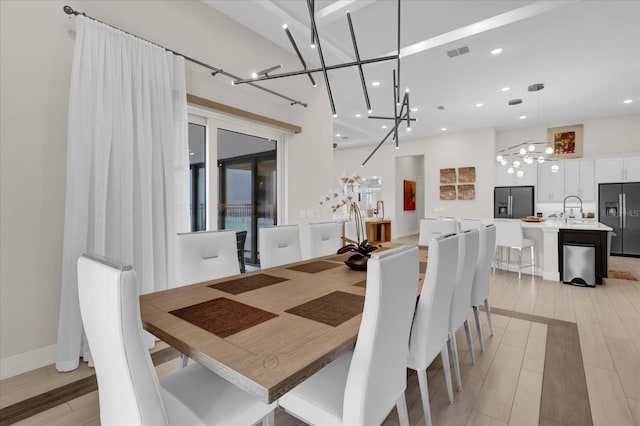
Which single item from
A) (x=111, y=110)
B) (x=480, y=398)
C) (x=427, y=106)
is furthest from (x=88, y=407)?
(x=427, y=106)

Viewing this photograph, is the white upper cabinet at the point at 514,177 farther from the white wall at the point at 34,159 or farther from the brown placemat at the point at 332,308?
the white wall at the point at 34,159

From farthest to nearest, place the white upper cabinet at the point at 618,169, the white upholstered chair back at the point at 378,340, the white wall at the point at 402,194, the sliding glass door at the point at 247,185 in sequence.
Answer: the white wall at the point at 402,194 → the white upper cabinet at the point at 618,169 → the sliding glass door at the point at 247,185 → the white upholstered chair back at the point at 378,340

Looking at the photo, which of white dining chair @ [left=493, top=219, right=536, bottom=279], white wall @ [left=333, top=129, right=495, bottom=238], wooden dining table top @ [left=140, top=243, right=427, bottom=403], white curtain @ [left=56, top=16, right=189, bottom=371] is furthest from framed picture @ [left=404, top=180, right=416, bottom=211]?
wooden dining table top @ [left=140, top=243, right=427, bottom=403]

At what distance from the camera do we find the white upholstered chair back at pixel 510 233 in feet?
15.0

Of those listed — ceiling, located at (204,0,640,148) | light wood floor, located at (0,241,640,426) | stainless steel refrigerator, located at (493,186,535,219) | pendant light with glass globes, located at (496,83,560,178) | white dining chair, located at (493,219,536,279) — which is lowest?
light wood floor, located at (0,241,640,426)

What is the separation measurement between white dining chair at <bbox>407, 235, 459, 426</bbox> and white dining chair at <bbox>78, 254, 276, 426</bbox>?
85 cm

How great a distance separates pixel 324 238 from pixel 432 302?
1641 mm

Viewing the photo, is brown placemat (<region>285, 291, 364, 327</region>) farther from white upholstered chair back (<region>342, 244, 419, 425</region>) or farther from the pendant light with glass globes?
the pendant light with glass globes

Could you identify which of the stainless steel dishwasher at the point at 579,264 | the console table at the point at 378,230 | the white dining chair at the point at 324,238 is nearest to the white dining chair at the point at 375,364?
the white dining chair at the point at 324,238

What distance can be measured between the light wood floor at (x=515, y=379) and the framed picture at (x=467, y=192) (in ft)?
15.9

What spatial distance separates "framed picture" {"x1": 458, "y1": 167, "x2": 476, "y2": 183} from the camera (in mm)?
7961

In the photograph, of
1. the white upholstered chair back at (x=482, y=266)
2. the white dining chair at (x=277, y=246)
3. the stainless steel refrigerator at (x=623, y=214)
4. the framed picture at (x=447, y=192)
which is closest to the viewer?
the white upholstered chair back at (x=482, y=266)

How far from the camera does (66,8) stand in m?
2.14

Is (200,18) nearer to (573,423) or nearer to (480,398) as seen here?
(480,398)
